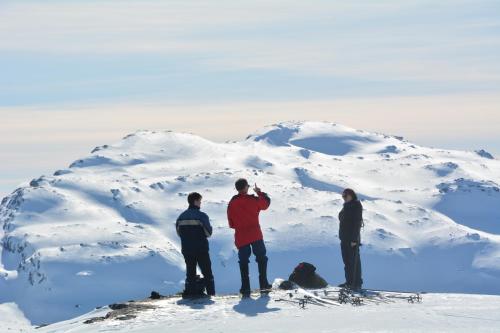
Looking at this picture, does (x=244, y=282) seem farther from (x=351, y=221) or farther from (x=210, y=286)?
(x=351, y=221)

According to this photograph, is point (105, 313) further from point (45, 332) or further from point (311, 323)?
point (311, 323)

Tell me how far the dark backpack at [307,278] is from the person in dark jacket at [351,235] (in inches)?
29.1

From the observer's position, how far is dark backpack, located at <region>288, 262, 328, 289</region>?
2655 cm

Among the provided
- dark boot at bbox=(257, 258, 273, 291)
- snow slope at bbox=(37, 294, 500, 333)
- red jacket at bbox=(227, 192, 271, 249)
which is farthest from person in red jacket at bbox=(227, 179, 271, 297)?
snow slope at bbox=(37, 294, 500, 333)

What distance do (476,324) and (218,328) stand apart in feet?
16.1

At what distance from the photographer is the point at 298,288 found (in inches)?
987

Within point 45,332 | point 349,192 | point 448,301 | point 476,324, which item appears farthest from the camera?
point 349,192

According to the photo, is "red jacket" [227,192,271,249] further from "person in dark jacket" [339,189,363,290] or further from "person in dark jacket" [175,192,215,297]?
"person in dark jacket" [339,189,363,290]

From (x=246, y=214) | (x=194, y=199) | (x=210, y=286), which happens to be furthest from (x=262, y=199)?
(x=210, y=286)

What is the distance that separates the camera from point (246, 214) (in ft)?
78.1

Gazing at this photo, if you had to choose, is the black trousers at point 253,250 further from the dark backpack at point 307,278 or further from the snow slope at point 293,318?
the dark backpack at point 307,278

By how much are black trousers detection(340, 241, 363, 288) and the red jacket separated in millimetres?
3083

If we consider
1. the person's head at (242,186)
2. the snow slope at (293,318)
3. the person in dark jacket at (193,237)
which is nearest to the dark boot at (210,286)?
the person in dark jacket at (193,237)

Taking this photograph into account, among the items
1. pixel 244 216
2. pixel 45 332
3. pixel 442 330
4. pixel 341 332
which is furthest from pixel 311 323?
pixel 45 332
